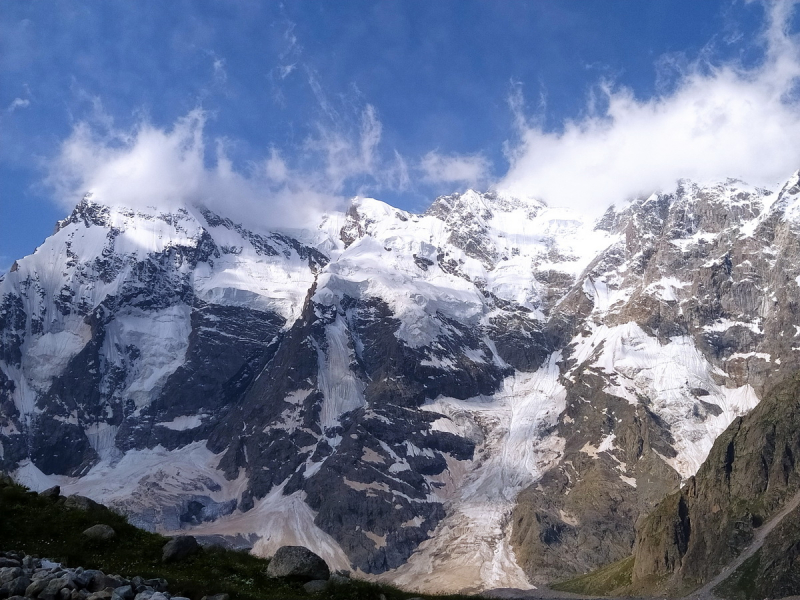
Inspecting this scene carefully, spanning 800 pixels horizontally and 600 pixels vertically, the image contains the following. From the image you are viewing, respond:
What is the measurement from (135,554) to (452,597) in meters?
16.0

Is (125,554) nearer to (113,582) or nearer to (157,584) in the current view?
(157,584)

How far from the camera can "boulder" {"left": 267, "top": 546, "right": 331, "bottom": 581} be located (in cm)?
3353

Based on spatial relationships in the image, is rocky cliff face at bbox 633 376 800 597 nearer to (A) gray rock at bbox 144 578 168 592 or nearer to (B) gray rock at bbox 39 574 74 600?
(A) gray rock at bbox 144 578 168 592

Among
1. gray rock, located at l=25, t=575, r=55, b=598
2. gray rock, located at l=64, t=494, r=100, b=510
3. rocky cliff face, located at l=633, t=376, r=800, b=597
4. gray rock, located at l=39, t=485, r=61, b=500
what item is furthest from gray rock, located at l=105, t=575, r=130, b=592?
rocky cliff face, located at l=633, t=376, r=800, b=597

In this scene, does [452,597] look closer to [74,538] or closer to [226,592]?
[226,592]

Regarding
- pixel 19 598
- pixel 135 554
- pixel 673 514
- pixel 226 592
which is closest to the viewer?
pixel 19 598

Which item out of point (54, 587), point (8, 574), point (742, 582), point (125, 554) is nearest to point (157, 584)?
point (54, 587)

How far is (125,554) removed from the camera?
106 ft

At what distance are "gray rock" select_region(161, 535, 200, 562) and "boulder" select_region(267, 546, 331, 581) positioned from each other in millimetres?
3508

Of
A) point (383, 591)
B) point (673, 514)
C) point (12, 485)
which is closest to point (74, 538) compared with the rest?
point (12, 485)

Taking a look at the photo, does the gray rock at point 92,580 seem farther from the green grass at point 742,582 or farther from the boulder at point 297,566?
the green grass at point 742,582

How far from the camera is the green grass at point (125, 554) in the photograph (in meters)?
30.4

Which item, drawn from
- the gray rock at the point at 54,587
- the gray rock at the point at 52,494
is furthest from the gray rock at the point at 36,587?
the gray rock at the point at 52,494

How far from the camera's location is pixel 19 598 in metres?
22.6
